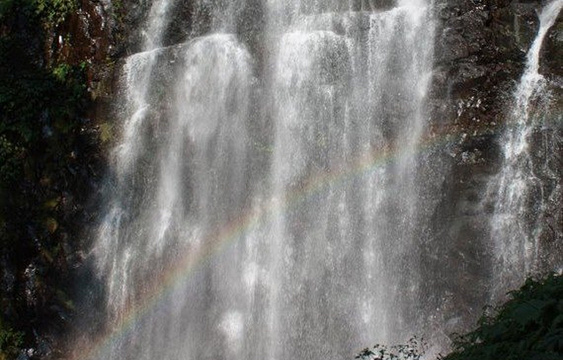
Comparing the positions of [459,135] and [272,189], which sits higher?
[459,135]

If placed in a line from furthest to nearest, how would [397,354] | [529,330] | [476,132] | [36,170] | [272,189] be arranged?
[36,170], [272,189], [476,132], [397,354], [529,330]

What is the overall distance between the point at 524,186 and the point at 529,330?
856 cm

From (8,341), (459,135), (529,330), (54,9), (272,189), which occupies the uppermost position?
(54,9)

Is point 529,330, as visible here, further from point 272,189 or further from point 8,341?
point 8,341

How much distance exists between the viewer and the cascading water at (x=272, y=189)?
12.7 metres

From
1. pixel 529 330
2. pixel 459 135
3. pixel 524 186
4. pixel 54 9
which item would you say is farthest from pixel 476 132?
pixel 54 9

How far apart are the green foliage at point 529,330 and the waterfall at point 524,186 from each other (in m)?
7.60

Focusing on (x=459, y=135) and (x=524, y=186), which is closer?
(x=524, y=186)

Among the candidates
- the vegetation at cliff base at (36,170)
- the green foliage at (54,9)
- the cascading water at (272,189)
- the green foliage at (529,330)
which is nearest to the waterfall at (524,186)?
the cascading water at (272,189)

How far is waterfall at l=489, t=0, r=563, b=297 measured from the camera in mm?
11781

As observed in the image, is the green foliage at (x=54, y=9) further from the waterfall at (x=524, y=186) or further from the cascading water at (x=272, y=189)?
the waterfall at (x=524, y=186)

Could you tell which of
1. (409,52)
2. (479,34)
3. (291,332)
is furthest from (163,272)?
(479,34)

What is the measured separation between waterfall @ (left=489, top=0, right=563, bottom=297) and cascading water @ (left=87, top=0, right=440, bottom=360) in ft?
5.18

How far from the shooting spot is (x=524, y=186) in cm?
1209
